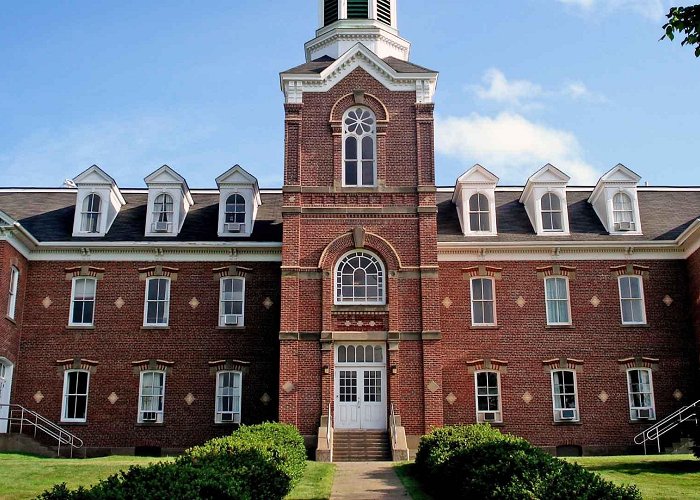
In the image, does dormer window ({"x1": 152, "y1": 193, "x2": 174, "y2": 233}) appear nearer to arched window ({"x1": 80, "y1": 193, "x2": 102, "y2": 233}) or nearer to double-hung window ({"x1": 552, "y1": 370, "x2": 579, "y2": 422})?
arched window ({"x1": 80, "y1": 193, "x2": 102, "y2": 233})

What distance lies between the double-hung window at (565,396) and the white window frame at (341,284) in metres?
6.78

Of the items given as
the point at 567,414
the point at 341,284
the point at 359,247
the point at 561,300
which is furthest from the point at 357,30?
the point at 567,414

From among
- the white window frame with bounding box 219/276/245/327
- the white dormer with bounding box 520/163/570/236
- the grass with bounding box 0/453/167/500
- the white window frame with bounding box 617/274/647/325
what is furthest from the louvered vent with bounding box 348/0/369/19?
the grass with bounding box 0/453/167/500

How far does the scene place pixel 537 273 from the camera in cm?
2819

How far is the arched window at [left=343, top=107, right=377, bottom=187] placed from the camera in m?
26.8

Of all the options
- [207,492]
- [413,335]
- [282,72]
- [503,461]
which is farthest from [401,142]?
[207,492]

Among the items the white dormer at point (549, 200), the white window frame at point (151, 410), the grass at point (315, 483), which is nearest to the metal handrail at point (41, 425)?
the white window frame at point (151, 410)

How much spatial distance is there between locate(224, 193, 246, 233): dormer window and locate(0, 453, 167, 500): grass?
9.45m

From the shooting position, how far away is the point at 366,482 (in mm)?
18234

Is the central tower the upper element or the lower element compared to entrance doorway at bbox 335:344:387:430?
upper

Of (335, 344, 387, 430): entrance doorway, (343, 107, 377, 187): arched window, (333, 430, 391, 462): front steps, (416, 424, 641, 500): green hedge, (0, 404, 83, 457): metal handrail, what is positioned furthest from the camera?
(343, 107, 377, 187): arched window

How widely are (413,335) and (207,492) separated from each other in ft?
47.2

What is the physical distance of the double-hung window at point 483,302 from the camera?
27.9m

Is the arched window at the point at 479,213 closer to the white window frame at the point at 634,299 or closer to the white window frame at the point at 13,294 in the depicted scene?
the white window frame at the point at 634,299
